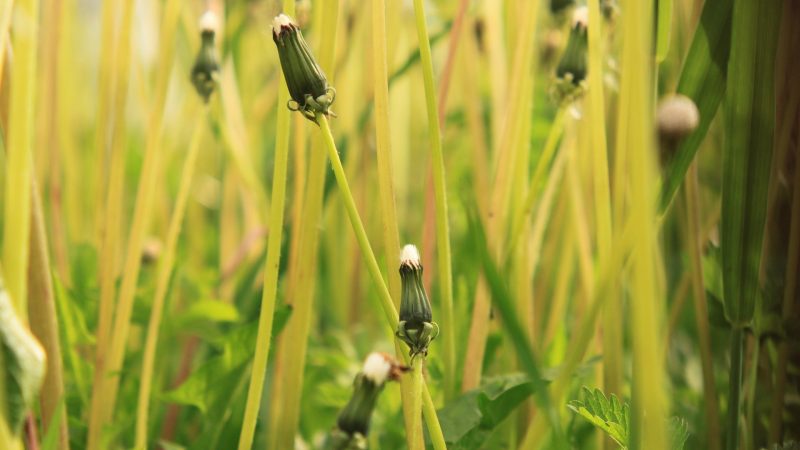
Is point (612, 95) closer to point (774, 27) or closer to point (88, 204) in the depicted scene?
point (774, 27)

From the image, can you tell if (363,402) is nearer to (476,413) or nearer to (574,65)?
(476,413)

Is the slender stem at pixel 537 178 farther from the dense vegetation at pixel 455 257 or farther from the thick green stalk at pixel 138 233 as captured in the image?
the thick green stalk at pixel 138 233

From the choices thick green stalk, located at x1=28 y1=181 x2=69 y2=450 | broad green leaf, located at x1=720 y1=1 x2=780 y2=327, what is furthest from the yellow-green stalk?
thick green stalk, located at x1=28 y1=181 x2=69 y2=450

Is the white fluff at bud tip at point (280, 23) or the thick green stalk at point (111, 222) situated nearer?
the white fluff at bud tip at point (280, 23)

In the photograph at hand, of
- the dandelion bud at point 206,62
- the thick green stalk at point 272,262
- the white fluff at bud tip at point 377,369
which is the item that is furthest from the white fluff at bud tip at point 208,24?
the white fluff at bud tip at point 377,369

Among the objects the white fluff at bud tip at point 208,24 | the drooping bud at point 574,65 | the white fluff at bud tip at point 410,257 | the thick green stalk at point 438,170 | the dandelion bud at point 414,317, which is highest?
the white fluff at bud tip at point 208,24

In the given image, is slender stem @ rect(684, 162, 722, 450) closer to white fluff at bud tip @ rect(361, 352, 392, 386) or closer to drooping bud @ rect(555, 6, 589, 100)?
drooping bud @ rect(555, 6, 589, 100)

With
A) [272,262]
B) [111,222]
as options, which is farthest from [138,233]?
[272,262]
